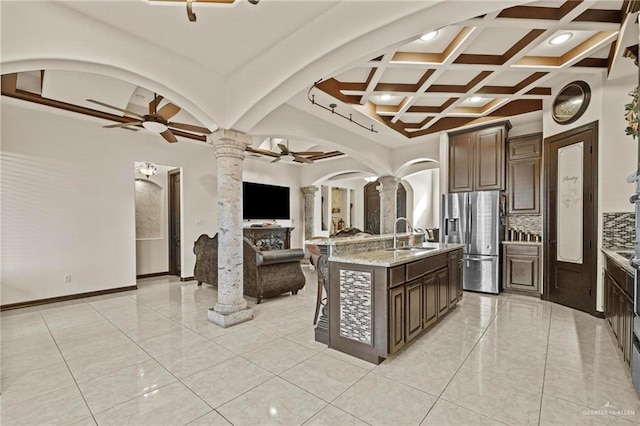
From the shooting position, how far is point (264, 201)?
27.1 ft

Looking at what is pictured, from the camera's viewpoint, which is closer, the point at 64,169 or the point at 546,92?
the point at 546,92

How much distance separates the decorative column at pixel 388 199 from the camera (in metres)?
6.98

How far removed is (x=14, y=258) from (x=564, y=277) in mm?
7927

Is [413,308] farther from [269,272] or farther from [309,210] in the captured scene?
[309,210]

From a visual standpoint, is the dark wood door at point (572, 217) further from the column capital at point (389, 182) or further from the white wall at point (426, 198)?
the white wall at point (426, 198)

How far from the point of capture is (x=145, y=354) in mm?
2766

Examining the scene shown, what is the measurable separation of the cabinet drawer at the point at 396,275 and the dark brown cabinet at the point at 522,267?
322 centimetres

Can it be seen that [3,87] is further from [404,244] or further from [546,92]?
[546,92]

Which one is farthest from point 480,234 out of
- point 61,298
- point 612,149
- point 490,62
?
point 61,298

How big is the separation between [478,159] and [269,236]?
17.3 feet

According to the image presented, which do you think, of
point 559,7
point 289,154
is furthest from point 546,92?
point 289,154

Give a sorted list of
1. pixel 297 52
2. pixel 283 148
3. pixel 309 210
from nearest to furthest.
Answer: pixel 297 52 < pixel 283 148 < pixel 309 210

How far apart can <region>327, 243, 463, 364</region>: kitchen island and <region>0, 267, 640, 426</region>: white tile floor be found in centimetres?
16

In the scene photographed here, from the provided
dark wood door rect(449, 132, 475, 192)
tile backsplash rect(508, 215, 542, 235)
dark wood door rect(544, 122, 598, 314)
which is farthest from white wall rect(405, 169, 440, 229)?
dark wood door rect(544, 122, 598, 314)
